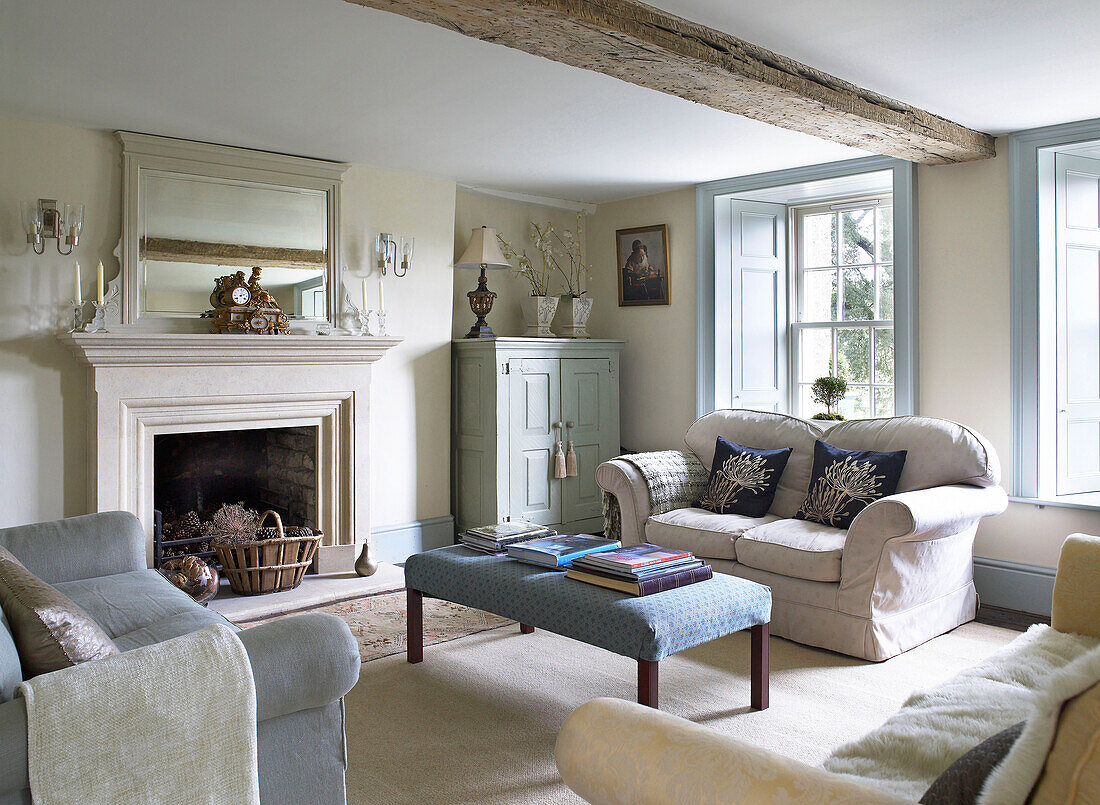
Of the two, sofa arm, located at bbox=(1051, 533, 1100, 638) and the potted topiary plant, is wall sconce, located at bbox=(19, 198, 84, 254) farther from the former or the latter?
sofa arm, located at bbox=(1051, 533, 1100, 638)

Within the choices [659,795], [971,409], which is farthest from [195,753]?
[971,409]

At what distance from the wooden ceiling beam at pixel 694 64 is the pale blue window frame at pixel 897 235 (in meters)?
0.46

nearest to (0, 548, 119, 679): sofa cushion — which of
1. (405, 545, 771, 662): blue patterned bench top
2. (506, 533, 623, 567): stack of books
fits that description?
(405, 545, 771, 662): blue patterned bench top

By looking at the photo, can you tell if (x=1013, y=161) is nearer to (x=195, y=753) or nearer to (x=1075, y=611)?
(x=1075, y=611)

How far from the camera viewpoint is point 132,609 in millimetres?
2506

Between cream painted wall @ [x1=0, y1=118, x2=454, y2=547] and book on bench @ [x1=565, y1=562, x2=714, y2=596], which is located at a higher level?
cream painted wall @ [x1=0, y1=118, x2=454, y2=547]

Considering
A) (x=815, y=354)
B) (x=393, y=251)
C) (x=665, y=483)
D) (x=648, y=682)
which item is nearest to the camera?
(x=648, y=682)

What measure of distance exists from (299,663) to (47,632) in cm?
49

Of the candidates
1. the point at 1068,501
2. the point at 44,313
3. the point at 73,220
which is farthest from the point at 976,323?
the point at 44,313

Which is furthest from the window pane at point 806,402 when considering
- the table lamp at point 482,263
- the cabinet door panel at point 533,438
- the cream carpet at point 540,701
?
the table lamp at point 482,263

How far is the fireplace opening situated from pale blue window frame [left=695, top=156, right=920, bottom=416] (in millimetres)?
2530

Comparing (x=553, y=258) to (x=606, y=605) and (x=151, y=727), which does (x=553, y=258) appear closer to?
(x=606, y=605)

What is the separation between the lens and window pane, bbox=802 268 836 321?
5.20 metres

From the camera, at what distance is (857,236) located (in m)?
5.07
